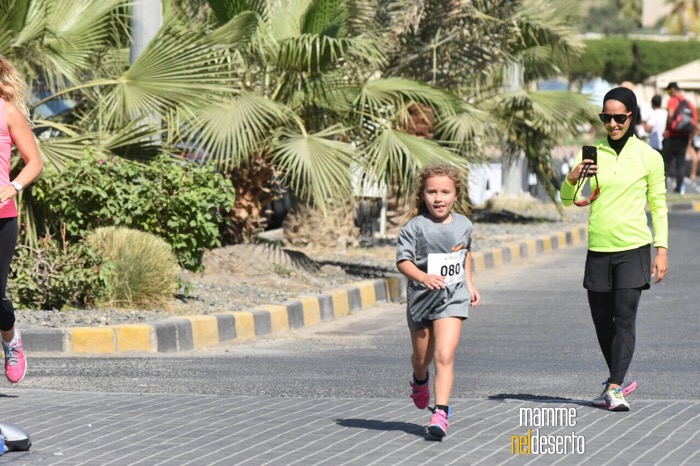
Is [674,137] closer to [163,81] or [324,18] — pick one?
[324,18]

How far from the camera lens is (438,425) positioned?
20.1 ft

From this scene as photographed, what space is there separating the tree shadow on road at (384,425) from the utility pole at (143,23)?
6.53 meters

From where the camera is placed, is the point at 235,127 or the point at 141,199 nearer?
the point at 141,199

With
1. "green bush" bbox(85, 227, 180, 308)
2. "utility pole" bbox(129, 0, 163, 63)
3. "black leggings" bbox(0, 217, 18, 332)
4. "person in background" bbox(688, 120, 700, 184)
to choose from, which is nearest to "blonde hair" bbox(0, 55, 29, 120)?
"black leggings" bbox(0, 217, 18, 332)

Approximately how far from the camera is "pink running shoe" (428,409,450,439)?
6.14 meters

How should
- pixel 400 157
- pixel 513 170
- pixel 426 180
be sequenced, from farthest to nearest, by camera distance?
pixel 513 170 < pixel 400 157 < pixel 426 180

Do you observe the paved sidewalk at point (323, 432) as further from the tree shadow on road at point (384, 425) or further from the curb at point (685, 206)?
the curb at point (685, 206)

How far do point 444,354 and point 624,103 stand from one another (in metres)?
1.73

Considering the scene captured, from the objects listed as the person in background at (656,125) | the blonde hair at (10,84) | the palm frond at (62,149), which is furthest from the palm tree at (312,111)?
the person in background at (656,125)

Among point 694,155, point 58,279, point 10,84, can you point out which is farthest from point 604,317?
point 694,155

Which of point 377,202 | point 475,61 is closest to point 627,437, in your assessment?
point 475,61

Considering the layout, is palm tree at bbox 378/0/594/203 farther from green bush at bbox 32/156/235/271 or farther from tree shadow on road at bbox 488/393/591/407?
tree shadow on road at bbox 488/393/591/407

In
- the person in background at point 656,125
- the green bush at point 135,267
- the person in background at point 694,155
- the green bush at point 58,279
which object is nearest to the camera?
the green bush at point 58,279

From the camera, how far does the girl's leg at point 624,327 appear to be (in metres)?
7.20
